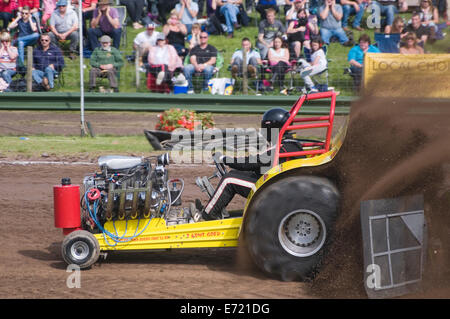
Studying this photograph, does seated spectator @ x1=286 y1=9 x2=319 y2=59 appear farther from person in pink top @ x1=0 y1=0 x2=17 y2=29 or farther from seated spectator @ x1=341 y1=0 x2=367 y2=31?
person in pink top @ x1=0 y1=0 x2=17 y2=29

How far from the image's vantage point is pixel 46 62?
14.4 m

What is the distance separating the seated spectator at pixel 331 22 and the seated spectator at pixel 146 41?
390 centimetres

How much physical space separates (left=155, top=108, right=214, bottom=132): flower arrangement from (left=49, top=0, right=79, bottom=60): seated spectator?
13.5 feet

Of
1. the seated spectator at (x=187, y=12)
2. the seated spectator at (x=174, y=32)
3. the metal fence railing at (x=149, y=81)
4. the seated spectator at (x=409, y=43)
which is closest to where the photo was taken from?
the seated spectator at (x=409, y=43)

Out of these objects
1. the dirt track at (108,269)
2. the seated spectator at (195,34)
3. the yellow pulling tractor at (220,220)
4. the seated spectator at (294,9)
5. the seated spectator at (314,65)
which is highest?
the seated spectator at (294,9)

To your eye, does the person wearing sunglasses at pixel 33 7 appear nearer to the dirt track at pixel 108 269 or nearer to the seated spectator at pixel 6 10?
the seated spectator at pixel 6 10

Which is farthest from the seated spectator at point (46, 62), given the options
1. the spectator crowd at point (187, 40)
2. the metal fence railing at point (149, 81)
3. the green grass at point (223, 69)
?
the green grass at point (223, 69)

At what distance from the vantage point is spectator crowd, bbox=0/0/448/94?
14.3 m

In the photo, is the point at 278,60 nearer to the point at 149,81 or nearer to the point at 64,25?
the point at 149,81

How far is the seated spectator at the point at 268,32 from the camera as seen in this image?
49.3ft

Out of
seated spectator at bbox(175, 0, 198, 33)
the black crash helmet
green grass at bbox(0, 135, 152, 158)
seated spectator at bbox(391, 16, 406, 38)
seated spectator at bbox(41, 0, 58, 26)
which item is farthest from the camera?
seated spectator at bbox(175, 0, 198, 33)

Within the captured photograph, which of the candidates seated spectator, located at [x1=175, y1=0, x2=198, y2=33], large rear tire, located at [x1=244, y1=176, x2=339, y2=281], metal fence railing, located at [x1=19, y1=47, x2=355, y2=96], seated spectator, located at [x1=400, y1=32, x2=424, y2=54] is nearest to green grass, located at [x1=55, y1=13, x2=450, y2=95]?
metal fence railing, located at [x1=19, y1=47, x2=355, y2=96]

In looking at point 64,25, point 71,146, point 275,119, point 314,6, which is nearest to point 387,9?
point 314,6
